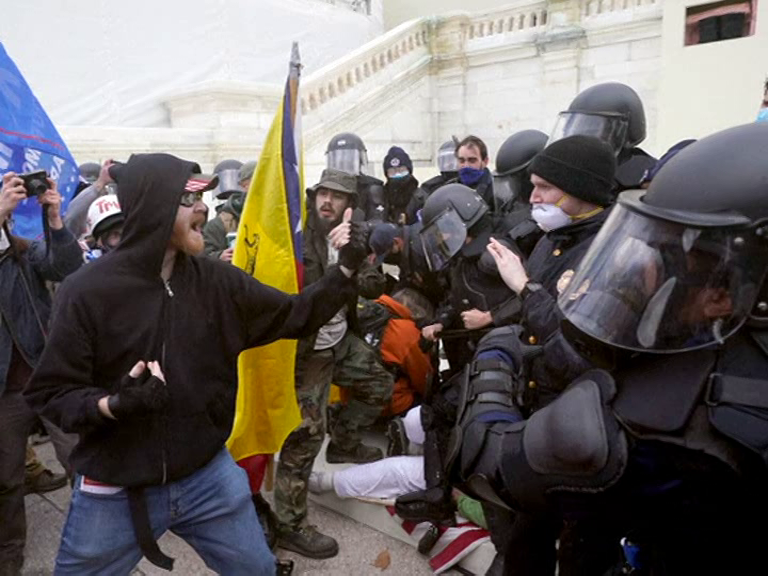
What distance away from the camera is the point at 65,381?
6.12 ft

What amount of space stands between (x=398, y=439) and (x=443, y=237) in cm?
118

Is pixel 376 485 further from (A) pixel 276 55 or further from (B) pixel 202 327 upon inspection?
(A) pixel 276 55

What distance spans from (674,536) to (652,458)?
182 millimetres

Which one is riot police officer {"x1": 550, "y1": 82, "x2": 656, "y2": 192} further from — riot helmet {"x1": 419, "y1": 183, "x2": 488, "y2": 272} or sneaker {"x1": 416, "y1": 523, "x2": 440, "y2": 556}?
sneaker {"x1": 416, "y1": 523, "x2": 440, "y2": 556}

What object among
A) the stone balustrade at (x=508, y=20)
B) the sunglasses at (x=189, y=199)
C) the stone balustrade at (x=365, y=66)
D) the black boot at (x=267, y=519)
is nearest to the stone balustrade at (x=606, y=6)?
the stone balustrade at (x=508, y=20)

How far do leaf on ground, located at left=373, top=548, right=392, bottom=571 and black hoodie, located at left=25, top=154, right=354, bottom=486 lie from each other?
1438mm

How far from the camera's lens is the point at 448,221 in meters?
3.37

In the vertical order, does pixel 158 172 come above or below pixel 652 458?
above

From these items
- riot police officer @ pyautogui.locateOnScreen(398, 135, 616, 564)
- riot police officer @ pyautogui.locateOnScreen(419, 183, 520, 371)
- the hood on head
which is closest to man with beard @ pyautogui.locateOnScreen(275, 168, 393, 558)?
riot police officer @ pyautogui.locateOnScreen(419, 183, 520, 371)

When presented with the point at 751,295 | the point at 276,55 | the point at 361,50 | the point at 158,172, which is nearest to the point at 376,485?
the point at 158,172

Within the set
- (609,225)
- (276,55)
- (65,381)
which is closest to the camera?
(609,225)

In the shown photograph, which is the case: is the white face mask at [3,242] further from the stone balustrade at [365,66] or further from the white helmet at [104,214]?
the stone balustrade at [365,66]

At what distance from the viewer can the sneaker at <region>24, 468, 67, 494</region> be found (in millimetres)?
3938

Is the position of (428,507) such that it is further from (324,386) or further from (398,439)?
(324,386)
